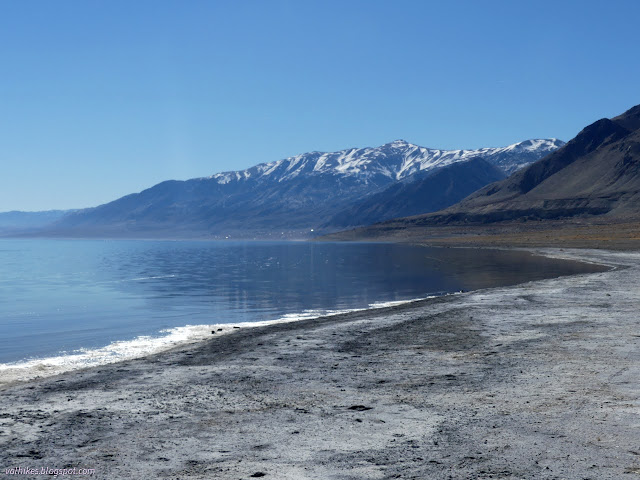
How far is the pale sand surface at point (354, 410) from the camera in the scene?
908 cm

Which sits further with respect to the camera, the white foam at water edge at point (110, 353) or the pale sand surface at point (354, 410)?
the white foam at water edge at point (110, 353)

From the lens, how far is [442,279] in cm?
5653

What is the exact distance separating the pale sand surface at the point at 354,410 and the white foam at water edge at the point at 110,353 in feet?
6.36

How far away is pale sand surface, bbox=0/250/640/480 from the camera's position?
9078mm

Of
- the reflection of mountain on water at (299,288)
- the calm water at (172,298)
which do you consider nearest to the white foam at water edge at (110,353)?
the calm water at (172,298)

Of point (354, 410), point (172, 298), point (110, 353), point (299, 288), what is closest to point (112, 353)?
point (110, 353)

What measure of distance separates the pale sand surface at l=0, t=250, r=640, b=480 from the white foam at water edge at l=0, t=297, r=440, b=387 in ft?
6.36

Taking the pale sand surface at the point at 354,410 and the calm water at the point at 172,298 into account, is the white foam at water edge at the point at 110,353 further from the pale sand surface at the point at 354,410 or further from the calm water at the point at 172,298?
the pale sand surface at the point at 354,410

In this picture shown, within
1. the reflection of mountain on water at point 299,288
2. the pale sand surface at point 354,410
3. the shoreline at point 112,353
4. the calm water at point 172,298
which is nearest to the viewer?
the pale sand surface at point 354,410

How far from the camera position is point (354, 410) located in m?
12.1

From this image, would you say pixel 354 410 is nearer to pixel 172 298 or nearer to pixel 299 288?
pixel 172 298

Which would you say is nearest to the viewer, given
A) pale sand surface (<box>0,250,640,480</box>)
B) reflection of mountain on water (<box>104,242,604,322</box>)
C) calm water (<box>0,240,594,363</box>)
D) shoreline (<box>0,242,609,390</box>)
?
pale sand surface (<box>0,250,640,480</box>)

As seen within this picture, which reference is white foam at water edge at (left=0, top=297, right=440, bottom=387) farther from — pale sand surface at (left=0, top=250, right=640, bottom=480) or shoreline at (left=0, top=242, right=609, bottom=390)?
pale sand surface at (left=0, top=250, right=640, bottom=480)

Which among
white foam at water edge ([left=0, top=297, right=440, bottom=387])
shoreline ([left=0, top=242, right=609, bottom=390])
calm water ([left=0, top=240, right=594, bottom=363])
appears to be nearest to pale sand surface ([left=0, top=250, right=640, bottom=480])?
shoreline ([left=0, top=242, right=609, bottom=390])
